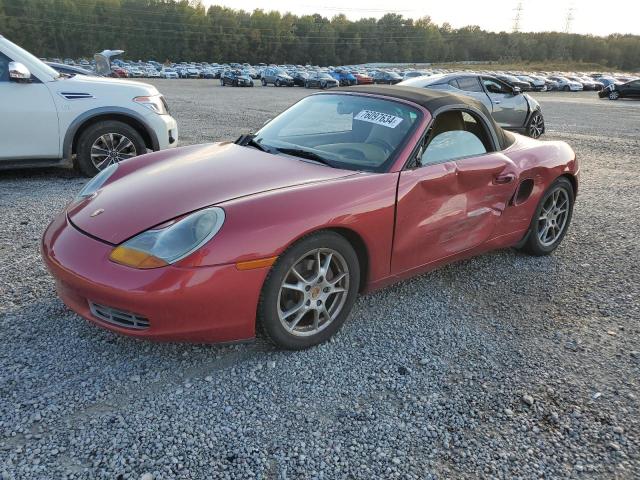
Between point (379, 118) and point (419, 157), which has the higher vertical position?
point (379, 118)

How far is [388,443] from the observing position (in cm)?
217

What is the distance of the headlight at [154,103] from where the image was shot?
6406 mm

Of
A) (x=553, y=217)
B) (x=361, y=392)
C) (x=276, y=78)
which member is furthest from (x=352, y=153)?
(x=276, y=78)

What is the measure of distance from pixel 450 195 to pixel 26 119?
4.82m

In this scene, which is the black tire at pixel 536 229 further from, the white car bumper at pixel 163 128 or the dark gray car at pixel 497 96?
the dark gray car at pixel 497 96

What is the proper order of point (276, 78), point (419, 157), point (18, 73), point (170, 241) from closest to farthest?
point (170, 241) < point (419, 157) < point (18, 73) < point (276, 78)

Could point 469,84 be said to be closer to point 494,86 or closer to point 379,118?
point 494,86

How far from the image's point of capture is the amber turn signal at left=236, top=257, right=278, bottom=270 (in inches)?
94.6

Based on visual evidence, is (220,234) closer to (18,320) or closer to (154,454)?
(154,454)

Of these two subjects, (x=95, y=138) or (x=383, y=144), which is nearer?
(x=383, y=144)

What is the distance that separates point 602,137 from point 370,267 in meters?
11.9

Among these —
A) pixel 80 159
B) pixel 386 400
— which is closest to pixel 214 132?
pixel 80 159

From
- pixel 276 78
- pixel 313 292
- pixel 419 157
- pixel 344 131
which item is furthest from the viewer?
pixel 276 78

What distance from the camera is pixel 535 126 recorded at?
1167 cm
